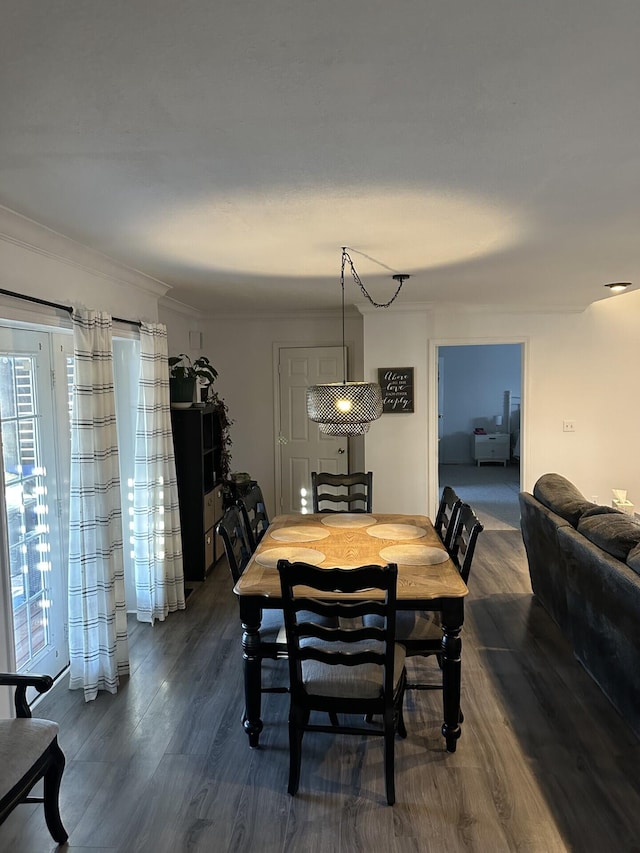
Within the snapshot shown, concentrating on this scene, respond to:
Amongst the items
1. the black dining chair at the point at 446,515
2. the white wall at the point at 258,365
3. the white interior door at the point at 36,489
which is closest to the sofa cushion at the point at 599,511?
the black dining chair at the point at 446,515

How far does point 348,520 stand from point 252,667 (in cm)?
137

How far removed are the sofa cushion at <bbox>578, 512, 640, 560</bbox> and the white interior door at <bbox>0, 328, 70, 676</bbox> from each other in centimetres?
305

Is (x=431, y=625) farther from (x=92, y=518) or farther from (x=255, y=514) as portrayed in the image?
(x=92, y=518)

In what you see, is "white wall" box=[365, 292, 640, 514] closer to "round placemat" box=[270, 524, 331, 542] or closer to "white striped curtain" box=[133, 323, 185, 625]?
"round placemat" box=[270, 524, 331, 542]

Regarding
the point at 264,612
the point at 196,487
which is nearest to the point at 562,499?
the point at 264,612

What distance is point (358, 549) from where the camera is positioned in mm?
3201

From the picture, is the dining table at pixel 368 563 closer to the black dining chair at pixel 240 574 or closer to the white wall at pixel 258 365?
the black dining chair at pixel 240 574

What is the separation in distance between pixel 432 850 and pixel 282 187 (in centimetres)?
246

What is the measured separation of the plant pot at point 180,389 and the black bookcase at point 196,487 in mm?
92

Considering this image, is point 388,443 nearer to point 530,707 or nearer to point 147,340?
point 147,340

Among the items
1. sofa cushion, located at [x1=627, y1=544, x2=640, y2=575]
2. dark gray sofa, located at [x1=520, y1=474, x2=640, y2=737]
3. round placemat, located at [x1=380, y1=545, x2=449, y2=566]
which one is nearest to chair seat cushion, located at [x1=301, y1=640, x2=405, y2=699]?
round placemat, located at [x1=380, y1=545, x2=449, y2=566]

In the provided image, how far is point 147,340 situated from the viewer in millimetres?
3943

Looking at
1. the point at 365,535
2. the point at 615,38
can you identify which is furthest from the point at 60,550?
the point at 615,38

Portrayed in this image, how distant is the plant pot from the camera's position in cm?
462
